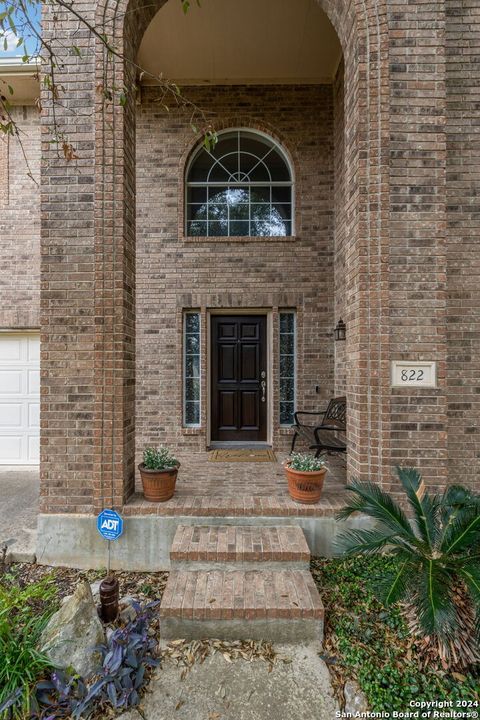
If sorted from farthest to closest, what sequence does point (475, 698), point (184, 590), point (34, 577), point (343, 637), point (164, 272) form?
1. point (164, 272)
2. point (34, 577)
3. point (184, 590)
4. point (343, 637)
5. point (475, 698)

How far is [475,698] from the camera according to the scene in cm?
195

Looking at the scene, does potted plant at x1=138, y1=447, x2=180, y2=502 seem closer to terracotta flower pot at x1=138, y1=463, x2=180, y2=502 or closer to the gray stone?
terracotta flower pot at x1=138, y1=463, x2=180, y2=502

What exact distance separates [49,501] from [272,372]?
317 centimetres

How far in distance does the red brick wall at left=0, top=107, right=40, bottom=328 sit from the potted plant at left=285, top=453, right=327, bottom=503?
4153 millimetres

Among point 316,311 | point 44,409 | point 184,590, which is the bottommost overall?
point 184,590

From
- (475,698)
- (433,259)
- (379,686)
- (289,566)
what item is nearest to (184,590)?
(289,566)

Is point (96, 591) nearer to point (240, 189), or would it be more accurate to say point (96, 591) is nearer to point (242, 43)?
point (240, 189)

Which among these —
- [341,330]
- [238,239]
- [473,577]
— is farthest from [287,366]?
[473,577]

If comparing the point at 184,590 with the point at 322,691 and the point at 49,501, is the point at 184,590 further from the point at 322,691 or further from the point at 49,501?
the point at 49,501

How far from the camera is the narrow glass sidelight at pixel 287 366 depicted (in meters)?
5.34

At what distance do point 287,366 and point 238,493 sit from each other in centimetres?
236

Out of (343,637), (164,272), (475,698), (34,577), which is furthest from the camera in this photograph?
(164,272)

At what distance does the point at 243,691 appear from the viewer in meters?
2.03

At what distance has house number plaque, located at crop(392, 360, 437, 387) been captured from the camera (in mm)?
3080
